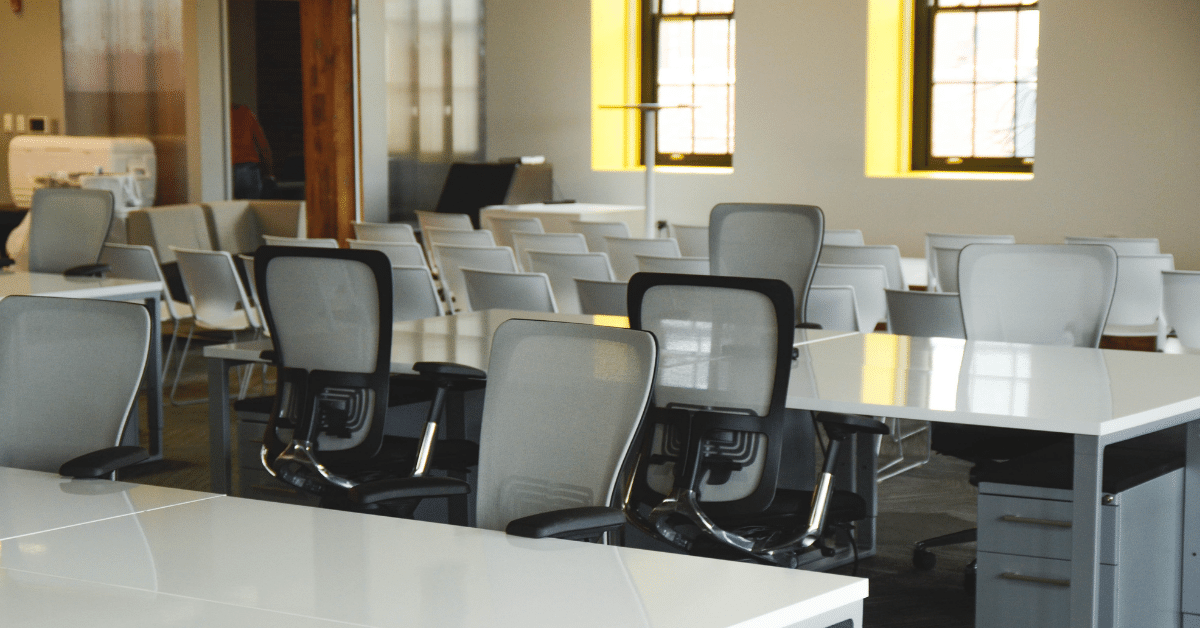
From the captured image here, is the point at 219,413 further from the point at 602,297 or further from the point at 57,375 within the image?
the point at 602,297

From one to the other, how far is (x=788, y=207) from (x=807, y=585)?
121 inches

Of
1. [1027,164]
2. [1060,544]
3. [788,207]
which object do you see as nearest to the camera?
[1060,544]

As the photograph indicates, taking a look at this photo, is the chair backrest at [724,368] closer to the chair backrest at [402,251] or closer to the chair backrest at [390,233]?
the chair backrest at [402,251]

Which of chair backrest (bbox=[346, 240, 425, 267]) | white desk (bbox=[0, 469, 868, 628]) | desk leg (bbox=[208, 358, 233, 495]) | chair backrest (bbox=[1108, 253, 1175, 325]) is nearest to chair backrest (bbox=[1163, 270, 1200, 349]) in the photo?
chair backrest (bbox=[1108, 253, 1175, 325])

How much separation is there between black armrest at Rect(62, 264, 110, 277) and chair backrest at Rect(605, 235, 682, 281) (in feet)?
8.70

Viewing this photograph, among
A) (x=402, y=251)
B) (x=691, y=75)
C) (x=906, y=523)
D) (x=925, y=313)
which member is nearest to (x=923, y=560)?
(x=906, y=523)

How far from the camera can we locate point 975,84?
10922 mm

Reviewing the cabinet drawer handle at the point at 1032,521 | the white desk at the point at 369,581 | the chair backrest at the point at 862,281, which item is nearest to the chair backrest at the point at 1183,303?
the chair backrest at the point at 862,281

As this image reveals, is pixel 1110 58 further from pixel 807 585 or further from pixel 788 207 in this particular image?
pixel 807 585

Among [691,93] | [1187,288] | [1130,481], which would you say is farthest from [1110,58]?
[1130,481]

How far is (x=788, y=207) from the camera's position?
496 centimetres

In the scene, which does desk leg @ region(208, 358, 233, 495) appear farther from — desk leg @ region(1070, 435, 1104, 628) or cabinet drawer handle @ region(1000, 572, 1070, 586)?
desk leg @ region(1070, 435, 1104, 628)

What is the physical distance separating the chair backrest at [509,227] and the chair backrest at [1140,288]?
339 centimetres

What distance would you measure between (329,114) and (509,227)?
2.97 metres
